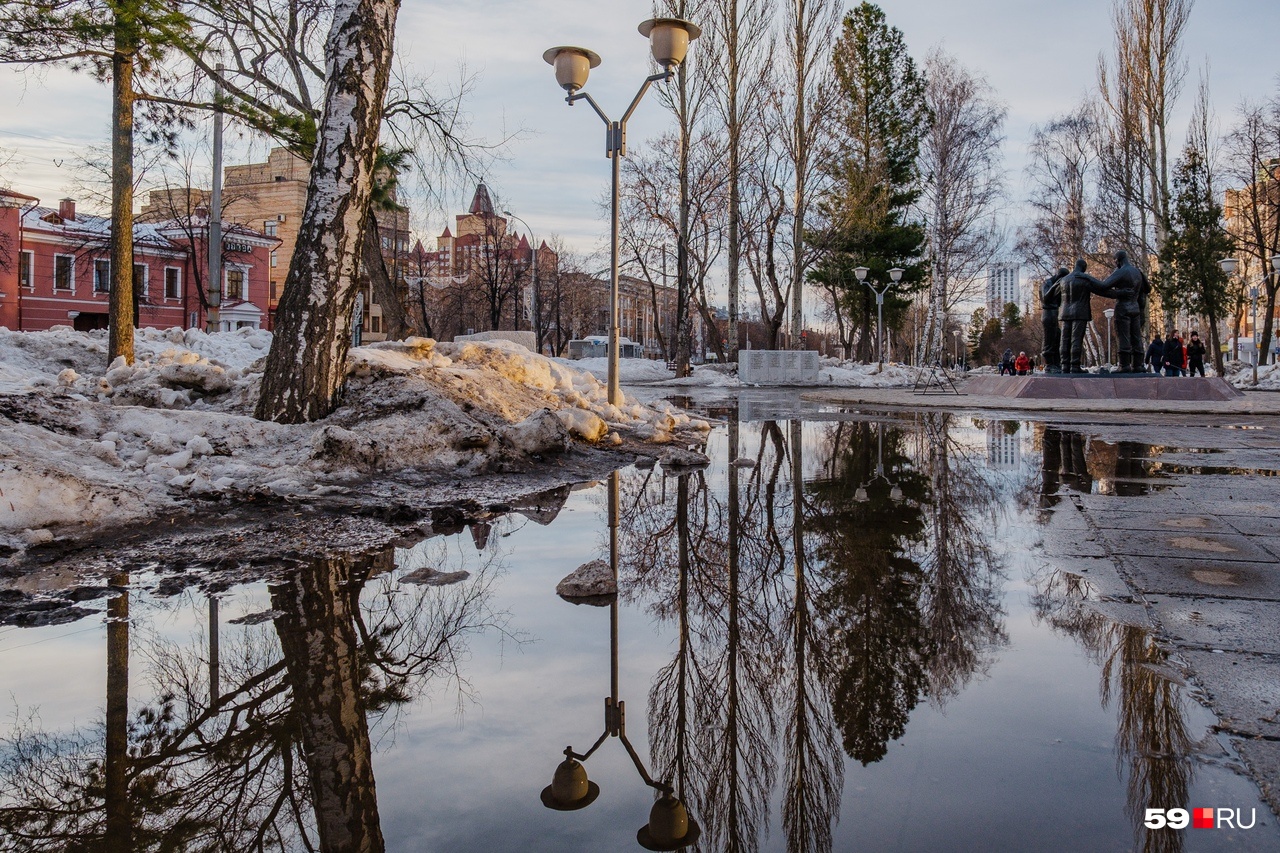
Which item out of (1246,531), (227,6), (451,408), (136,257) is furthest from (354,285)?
(136,257)

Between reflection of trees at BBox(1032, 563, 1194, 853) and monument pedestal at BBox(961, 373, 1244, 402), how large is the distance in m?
18.2

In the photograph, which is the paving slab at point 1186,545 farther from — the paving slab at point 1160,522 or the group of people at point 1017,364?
the group of people at point 1017,364

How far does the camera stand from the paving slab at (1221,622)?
2861mm

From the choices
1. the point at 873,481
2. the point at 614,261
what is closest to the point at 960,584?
the point at 873,481

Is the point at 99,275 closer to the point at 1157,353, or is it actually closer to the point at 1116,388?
the point at 1116,388

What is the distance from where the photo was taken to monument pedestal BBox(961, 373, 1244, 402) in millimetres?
18547

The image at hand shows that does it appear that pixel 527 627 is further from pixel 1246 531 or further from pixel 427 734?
pixel 1246 531

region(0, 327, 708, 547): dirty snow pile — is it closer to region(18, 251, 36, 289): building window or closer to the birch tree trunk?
the birch tree trunk

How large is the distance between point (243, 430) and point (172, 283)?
150 ft

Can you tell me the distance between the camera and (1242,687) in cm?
247

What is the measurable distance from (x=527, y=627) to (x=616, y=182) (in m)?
9.63

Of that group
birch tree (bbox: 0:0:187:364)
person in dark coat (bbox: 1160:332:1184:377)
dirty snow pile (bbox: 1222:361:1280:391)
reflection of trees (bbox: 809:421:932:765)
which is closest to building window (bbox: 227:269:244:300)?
birch tree (bbox: 0:0:187:364)

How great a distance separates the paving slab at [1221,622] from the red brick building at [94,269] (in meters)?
40.5

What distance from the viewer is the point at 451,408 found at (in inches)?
303
